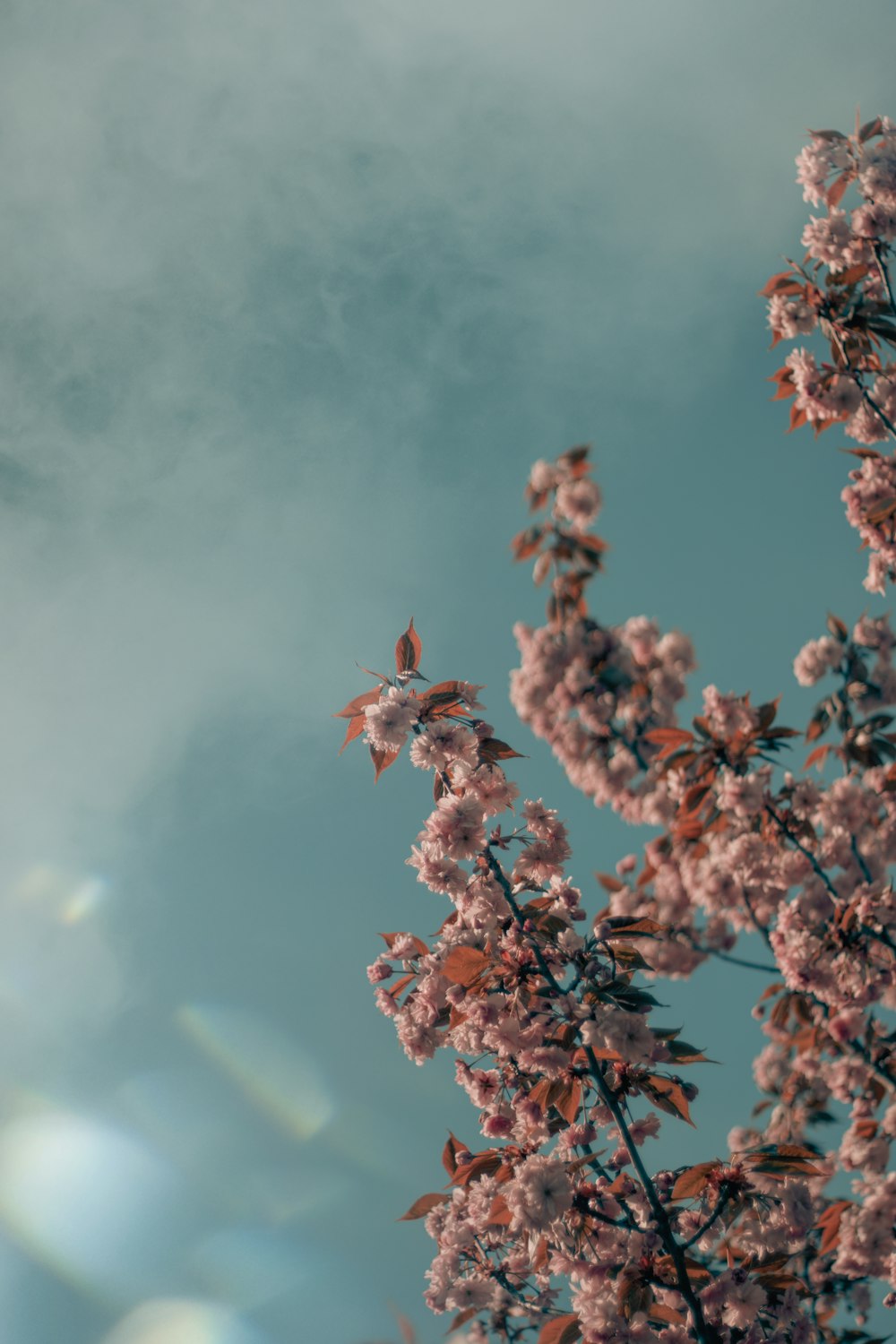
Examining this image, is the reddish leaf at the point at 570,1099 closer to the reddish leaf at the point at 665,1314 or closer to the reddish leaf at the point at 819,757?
the reddish leaf at the point at 665,1314

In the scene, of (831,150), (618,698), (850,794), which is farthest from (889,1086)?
(831,150)

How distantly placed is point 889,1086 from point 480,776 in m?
3.62

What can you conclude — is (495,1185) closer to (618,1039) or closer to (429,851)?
(618,1039)

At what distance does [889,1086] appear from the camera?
5.36 metres

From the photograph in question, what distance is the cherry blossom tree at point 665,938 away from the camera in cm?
314

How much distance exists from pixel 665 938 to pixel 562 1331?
117 inches

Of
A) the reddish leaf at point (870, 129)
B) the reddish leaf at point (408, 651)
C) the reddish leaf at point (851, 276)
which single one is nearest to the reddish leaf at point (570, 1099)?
the reddish leaf at point (408, 651)

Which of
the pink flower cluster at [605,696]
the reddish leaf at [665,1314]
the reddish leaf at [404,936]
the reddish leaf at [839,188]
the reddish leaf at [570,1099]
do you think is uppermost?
the reddish leaf at [839,188]

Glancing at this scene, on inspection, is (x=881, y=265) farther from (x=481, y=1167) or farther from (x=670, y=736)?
(x=481, y=1167)

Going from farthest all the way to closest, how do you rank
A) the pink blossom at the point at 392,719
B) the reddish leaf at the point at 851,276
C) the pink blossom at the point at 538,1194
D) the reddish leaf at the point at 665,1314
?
the reddish leaf at the point at 851,276, the pink blossom at the point at 392,719, the pink blossom at the point at 538,1194, the reddish leaf at the point at 665,1314

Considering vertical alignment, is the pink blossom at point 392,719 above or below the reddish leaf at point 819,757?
below

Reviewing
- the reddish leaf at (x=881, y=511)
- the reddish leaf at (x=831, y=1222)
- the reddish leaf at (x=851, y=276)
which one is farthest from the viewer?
the reddish leaf at (x=851, y=276)

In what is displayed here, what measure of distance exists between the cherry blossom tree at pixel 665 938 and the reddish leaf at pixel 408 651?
1 centimetres

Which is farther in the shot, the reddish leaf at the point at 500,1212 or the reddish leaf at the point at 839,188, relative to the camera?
the reddish leaf at the point at 839,188
